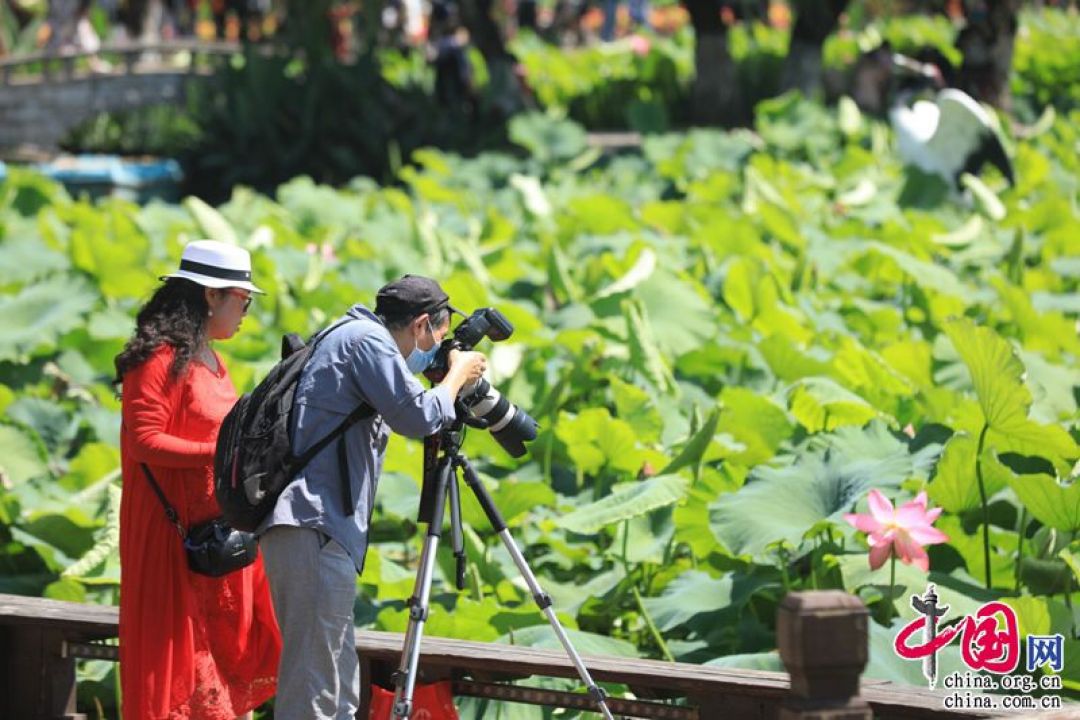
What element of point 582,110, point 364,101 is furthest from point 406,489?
point 582,110

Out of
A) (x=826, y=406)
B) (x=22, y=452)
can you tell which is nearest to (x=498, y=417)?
(x=826, y=406)

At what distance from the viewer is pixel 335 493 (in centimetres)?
316

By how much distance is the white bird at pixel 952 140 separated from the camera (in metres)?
10.3

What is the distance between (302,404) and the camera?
314 cm

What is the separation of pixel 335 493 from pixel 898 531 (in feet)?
4.15

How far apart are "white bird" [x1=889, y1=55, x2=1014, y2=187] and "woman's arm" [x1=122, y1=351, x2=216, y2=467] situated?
24.7 ft

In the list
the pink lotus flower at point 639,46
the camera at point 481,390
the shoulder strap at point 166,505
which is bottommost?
the shoulder strap at point 166,505

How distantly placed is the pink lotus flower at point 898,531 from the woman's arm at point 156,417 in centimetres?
131

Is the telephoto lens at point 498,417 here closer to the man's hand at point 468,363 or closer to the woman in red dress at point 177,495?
the man's hand at point 468,363

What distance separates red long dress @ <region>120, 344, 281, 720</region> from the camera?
3422mm

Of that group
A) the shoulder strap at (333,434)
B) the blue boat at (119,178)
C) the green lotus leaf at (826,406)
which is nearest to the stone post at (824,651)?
the shoulder strap at (333,434)

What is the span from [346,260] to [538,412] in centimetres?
281

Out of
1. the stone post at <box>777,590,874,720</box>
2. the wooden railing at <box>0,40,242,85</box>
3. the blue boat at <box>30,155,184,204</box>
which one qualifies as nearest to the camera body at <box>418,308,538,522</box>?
the stone post at <box>777,590,874,720</box>

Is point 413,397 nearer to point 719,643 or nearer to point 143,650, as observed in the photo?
point 143,650
